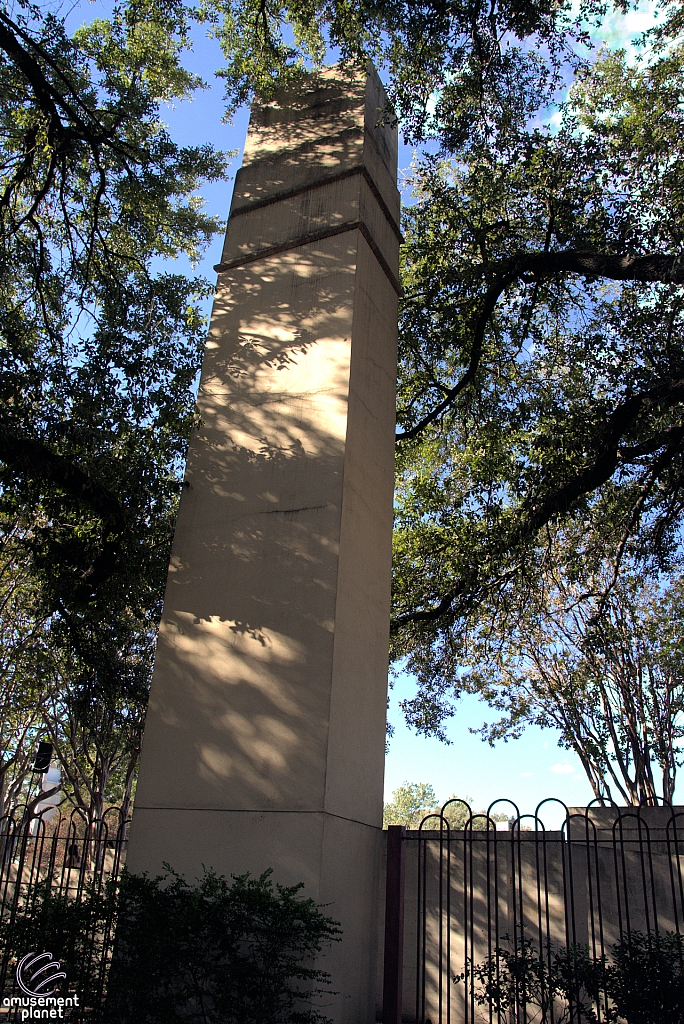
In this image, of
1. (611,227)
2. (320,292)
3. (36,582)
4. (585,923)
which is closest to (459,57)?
(611,227)

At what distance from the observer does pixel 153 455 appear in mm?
8242

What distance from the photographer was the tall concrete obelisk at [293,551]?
18.8 ft

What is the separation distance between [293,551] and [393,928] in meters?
3.17

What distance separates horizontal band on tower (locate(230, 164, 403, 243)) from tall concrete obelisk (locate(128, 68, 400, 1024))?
22 mm

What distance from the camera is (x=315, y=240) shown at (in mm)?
7887

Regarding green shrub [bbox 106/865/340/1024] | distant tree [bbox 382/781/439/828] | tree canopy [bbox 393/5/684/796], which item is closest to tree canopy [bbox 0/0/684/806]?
tree canopy [bbox 393/5/684/796]

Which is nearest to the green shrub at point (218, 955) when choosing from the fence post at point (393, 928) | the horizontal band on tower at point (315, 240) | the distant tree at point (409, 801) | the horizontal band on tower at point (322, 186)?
the fence post at point (393, 928)

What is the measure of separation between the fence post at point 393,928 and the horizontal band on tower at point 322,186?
21.2 feet

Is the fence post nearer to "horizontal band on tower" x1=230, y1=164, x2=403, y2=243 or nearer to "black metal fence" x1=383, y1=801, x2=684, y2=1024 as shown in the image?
"black metal fence" x1=383, y1=801, x2=684, y2=1024

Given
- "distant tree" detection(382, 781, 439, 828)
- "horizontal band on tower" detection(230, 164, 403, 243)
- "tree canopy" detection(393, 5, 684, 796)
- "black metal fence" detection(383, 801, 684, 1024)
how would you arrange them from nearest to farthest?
"black metal fence" detection(383, 801, 684, 1024) → "horizontal band on tower" detection(230, 164, 403, 243) → "tree canopy" detection(393, 5, 684, 796) → "distant tree" detection(382, 781, 439, 828)

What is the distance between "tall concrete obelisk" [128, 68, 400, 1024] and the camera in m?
5.73

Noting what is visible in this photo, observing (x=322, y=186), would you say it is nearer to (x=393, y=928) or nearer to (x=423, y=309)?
(x=423, y=309)

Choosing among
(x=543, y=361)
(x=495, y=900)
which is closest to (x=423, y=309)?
(x=543, y=361)

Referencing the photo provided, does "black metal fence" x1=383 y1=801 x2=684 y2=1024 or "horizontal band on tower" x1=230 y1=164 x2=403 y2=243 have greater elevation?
"horizontal band on tower" x1=230 y1=164 x2=403 y2=243
